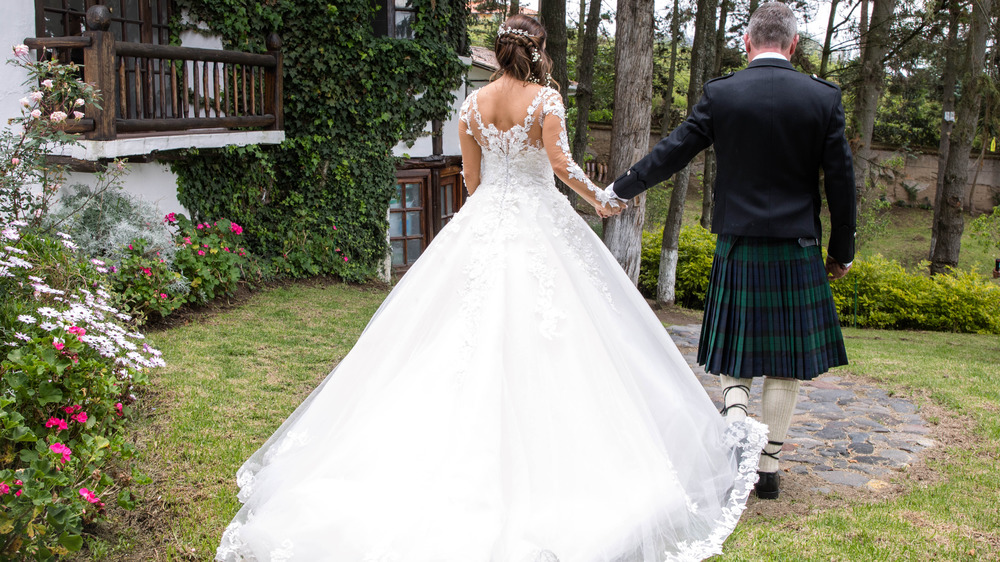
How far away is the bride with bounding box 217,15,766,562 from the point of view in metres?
2.76

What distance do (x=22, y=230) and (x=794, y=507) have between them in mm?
4670

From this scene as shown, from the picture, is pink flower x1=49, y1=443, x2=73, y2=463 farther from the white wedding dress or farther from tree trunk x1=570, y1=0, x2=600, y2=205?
tree trunk x1=570, y1=0, x2=600, y2=205

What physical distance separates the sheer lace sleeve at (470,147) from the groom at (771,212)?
762 mm

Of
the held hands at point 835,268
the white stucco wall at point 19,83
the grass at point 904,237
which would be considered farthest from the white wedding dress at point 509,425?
the grass at point 904,237

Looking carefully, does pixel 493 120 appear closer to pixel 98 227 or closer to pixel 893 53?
pixel 98 227

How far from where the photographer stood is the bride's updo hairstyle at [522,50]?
3490 mm

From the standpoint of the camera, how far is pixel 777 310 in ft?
11.2

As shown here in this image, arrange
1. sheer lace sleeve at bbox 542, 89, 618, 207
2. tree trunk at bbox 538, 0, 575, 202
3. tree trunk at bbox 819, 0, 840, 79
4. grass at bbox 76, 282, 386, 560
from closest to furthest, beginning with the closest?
1. grass at bbox 76, 282, 386, 560
2. sheer lace sleeve at bbox 542, 89, 618, 207
3. tree trunk at bbox 538, 0, 575, 202
4. tree trunk at bbox 819, 0, 840, 79

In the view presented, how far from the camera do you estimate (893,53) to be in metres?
15.6

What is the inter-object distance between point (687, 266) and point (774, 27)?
10.4 m

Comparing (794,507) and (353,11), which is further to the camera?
(353,11)

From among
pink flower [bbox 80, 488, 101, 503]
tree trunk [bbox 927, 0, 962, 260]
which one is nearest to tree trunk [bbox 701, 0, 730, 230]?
tree trunk [bbox 927, 0, 962, 260]

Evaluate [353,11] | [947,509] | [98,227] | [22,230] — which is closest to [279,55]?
[353,11]

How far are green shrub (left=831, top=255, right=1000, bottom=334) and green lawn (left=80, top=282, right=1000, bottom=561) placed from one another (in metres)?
5.30
